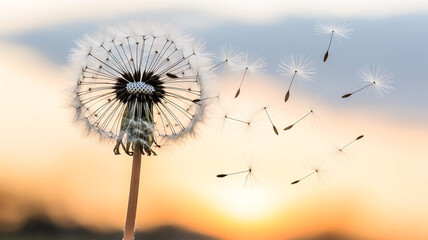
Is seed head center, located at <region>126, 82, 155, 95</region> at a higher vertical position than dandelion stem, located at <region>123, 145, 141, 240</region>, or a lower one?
higher

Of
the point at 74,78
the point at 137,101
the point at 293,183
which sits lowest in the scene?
the point at 293,183

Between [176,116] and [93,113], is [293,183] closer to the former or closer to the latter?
[176,116]

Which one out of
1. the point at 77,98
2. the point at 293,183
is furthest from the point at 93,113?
the point at 293,183

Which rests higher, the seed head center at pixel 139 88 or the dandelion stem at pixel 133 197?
the seed head center at pixel 139 88
